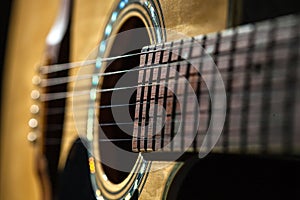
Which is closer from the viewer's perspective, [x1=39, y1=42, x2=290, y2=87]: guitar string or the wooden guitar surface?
[x1=39, y1=42, x2=290, y2=87]: guitar string

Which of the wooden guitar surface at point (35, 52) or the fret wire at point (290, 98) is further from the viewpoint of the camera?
the wooden guitar surface at point (35, 52)

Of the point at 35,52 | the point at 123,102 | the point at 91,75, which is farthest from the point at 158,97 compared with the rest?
the point at 35,52

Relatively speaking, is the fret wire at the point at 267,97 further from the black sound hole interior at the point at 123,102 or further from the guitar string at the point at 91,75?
the black sound hole interior at the point at 123,102

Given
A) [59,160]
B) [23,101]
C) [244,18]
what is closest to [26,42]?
[23,101]

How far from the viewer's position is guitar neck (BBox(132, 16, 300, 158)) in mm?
327

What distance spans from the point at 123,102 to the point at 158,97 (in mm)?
92

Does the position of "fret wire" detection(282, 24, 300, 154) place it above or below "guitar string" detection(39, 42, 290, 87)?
below

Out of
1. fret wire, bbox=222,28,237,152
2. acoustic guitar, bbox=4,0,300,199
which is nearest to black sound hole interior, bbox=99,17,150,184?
acoustic guitar, bbox=4,0,300,199

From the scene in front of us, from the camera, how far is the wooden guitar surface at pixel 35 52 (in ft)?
1.57

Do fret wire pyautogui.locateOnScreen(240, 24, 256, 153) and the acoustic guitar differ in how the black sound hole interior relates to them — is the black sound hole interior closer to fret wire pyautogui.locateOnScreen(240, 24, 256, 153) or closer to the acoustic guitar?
the acoustic guitar

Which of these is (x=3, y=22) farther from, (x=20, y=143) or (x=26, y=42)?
(x=20, y=143)

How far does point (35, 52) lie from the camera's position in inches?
37.6

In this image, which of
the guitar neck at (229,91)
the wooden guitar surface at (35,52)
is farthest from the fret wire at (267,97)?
the wooden guitar surface at (35,52)

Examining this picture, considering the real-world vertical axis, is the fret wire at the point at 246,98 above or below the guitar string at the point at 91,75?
below
